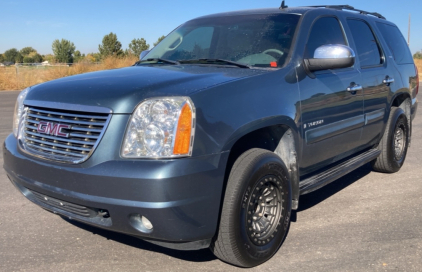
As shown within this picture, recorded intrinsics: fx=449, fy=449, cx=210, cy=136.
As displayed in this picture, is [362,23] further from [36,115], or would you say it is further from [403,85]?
[36,115]

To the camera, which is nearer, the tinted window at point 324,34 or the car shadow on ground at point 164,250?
the car shadow on ground at point 164,250

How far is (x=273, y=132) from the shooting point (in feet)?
11.9

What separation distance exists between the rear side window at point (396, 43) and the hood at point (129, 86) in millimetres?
2907

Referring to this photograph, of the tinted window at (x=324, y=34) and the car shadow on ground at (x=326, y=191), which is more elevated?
the tinted window at (x=324, y=34)

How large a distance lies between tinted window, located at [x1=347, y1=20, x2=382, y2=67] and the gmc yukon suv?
11.1 inches

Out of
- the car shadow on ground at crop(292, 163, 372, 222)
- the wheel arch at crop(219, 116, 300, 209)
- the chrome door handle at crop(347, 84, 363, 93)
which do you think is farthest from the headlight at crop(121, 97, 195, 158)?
the chrome door handle at crop(347, 84, 363, 93)

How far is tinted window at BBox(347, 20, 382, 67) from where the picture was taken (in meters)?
4.83

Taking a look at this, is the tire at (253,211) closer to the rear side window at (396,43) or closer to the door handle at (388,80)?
the door handle at (388,80)

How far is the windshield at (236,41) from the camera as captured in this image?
3924mm

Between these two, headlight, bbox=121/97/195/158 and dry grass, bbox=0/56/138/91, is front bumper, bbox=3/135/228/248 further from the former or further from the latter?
dry grass, bbox=0/56/138/91

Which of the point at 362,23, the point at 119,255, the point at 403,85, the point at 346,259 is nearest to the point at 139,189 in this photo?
the point at 119,255

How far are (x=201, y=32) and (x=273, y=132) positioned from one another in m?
1.63

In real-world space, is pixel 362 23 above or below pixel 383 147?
above

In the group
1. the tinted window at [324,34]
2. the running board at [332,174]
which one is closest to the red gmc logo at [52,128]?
the running board at [332,174]
